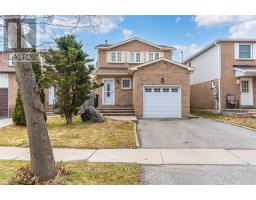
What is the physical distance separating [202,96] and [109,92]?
645 cm

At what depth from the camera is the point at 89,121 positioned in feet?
40.0

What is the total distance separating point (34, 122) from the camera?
4598mm

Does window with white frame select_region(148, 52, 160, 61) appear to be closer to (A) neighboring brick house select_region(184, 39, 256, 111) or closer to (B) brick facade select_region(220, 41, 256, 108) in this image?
(A) neighboring brick house select_region(184, 39, 256, 111)

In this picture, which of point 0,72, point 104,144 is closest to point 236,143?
point 104,144

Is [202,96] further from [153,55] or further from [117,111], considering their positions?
[117,111]

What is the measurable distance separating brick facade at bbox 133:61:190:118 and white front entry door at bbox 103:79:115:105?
8.71 ft

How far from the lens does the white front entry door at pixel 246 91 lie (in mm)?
17156

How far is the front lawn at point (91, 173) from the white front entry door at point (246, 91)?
1319 cm

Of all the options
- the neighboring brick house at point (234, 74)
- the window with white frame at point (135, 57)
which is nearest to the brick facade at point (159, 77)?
the neighboring brick house at point (234, 74)

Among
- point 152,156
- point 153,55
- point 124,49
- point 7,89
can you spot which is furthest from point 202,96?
point 152,156

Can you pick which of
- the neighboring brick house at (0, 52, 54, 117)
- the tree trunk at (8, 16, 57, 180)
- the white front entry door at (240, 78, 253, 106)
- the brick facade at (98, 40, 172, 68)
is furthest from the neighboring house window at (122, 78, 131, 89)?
the tree trunk at (8, 16, 57, 180)
